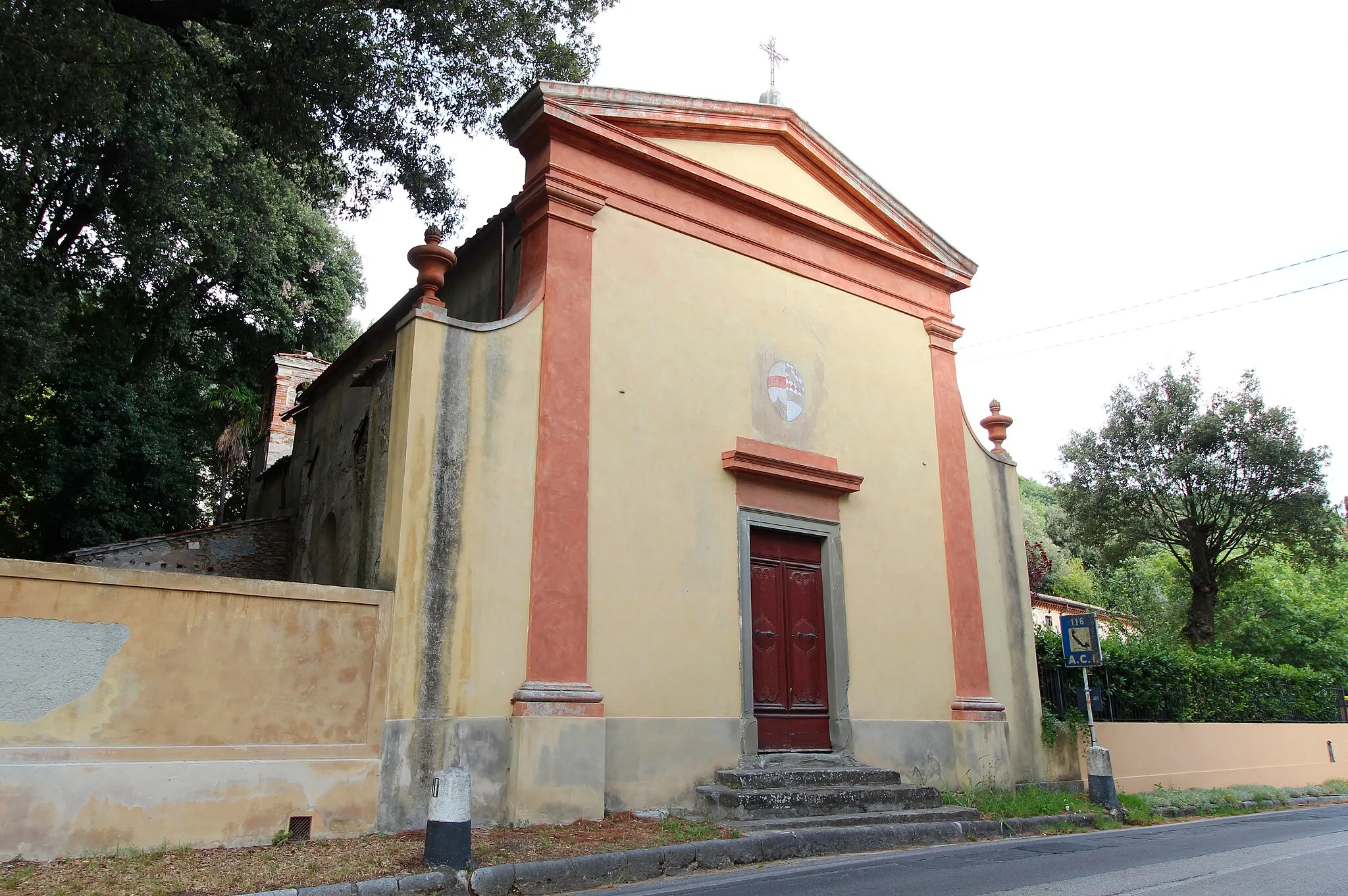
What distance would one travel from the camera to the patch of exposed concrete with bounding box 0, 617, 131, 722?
5.83 metres

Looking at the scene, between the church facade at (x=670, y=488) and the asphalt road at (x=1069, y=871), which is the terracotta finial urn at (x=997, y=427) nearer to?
the church facade at (x=670, y=488)

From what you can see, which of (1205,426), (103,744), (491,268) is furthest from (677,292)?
(1205,426)

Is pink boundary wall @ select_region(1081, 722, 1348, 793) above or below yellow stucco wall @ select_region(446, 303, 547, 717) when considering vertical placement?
below

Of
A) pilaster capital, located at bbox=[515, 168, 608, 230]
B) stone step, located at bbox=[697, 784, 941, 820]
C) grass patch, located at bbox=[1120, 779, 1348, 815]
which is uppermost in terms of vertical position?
pilaster capital, located at bbox=[515, 168, 608, 230]

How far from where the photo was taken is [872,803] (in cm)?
897

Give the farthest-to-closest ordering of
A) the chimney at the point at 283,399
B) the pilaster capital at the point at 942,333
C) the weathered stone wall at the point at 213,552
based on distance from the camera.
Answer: the chimney at the point at 283,399
the pilaster capital at the point at 942,333
the weathered stone wall at the point at 213,552

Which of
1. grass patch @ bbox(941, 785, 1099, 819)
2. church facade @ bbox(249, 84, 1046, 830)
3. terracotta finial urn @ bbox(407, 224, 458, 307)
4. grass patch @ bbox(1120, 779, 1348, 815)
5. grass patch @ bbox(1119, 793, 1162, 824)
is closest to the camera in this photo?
church facade @ bbox(249, 84, 1046, 830)

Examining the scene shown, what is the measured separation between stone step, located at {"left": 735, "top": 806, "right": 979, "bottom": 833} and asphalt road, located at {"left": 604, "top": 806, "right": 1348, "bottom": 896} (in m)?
0.41

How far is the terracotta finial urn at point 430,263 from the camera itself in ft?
28.2

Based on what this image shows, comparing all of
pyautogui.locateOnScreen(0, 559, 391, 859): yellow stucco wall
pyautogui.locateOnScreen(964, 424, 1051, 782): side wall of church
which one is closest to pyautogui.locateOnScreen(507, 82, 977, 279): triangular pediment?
pyautogui.locateOnScreen(964, 424, 1051, 782): side wall of church

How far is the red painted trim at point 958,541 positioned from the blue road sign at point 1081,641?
1.30m

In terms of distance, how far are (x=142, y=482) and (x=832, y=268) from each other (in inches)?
518

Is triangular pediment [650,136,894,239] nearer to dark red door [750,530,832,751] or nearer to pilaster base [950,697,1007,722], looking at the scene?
dark red door [750,530,832,751]

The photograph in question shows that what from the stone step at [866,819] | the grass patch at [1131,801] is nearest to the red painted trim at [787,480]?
the stone step at [866,819]
